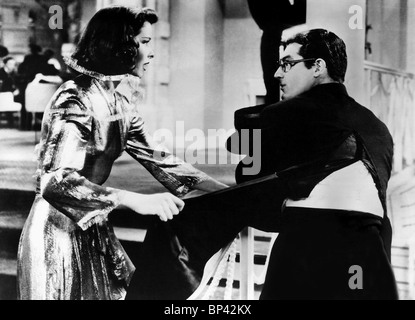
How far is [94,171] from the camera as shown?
232 cm

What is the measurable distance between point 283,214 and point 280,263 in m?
0.21

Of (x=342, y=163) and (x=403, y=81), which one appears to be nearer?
(x=342, y=163)

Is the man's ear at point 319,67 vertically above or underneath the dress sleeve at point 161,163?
above

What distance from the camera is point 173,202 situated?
2326 mm

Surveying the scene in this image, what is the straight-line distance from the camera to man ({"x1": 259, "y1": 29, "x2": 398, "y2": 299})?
2.25 meters

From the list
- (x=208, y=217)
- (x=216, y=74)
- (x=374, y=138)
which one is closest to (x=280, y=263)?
(x=208, y=217)

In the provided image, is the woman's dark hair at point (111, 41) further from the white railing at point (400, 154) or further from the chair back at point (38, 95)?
the white railing at point (400, 154)

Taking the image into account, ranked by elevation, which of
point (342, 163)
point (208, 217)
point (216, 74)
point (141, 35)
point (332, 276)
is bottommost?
point (332, 276)

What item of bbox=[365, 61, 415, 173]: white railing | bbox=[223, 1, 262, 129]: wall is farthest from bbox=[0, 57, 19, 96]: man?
bbox=[365, 61, 415, 173]: white railing

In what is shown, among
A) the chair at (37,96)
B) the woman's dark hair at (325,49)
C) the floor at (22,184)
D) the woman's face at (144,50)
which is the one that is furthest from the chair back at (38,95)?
the woman's dark hair at (325,49)

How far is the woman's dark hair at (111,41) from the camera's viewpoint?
2322 mm

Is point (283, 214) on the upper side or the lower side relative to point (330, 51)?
lower

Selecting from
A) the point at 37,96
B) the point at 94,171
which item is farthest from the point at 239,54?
the point at 37,96

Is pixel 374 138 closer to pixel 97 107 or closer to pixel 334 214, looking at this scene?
pixel 334 214
